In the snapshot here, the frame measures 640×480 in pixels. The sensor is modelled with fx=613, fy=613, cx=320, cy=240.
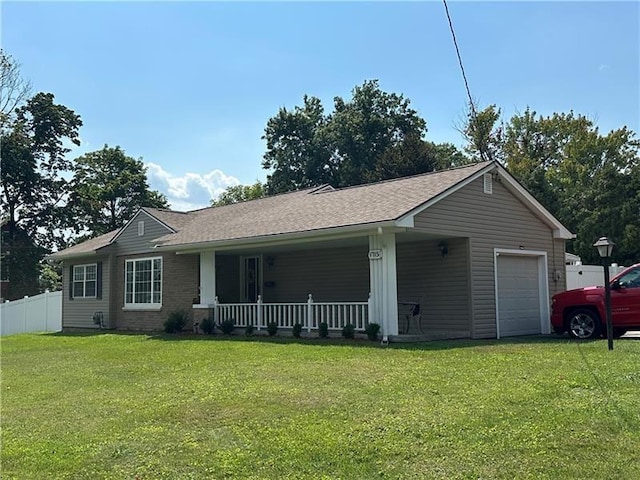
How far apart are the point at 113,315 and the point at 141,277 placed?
84.5 inches

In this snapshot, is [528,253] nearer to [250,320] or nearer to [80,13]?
[250,320]

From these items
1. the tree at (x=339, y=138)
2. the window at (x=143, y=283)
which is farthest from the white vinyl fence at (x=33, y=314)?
the tree at (x=339, y=138)

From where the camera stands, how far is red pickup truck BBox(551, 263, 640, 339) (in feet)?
40.9

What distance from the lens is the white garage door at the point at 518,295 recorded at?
50.8 ft

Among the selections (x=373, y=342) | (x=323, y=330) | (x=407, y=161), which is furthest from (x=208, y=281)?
(x=407, y=161)

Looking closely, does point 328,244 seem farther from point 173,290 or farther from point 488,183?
point 173,290

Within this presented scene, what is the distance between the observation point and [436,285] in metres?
15.4

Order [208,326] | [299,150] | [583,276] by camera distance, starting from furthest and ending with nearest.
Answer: [299,150]
[583,276]
[208,326]

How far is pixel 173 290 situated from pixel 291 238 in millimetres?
6061

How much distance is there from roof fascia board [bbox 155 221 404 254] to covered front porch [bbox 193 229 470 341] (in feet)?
0.78

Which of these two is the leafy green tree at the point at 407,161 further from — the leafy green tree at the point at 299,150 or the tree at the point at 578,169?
the leafy green tree at the point at 299,150

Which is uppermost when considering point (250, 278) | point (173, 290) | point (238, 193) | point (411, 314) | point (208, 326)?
point (238, 193)

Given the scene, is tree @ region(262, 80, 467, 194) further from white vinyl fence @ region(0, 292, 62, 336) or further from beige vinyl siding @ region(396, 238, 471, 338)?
beige vinyl siding @ region(396, 238, 471, 338)

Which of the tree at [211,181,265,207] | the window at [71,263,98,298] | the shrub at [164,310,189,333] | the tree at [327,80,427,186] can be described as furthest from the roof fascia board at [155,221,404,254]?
the tree at [211,181,265,207]
